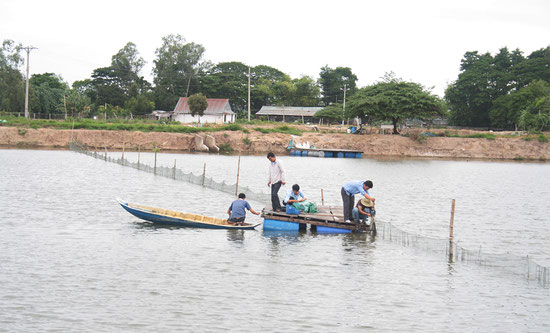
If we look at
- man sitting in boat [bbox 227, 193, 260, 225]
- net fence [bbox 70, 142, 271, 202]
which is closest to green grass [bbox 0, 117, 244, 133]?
net fence [bbox 70, 142, 271, 202]

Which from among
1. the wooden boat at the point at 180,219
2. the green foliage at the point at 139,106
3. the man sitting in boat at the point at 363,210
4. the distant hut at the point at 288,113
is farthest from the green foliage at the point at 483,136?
the wooden boat at the point at 180,219

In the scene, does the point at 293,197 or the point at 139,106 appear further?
the point at 139,106

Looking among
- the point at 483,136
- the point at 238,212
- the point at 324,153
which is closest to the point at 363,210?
the point at 238,212

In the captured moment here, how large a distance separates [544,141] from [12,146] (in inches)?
2673

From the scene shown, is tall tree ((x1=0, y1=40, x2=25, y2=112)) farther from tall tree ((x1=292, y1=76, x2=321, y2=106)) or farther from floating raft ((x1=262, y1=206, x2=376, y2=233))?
floating raft ((x1=262, y1=206, x2=376, y2=233))

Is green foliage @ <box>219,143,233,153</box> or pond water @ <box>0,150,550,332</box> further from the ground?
green foliage @ <box>219,143,233,153</box>

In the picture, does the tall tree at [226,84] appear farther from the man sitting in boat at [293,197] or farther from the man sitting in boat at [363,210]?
the man sitting in boat at [363,210]

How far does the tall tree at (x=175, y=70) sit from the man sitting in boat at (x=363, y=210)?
77.5 m

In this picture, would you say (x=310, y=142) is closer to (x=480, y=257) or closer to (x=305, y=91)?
(x=305, y=91)

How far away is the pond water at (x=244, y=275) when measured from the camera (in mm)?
11109

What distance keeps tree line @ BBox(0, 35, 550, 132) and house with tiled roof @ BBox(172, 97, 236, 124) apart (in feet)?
13.5

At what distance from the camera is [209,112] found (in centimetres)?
8806

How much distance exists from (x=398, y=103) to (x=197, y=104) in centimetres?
3068

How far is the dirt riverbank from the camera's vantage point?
68.9 m
